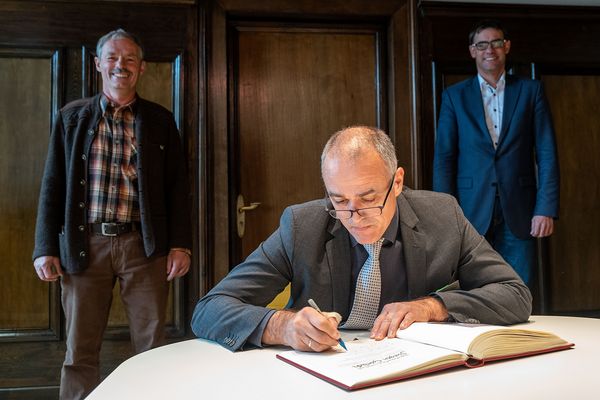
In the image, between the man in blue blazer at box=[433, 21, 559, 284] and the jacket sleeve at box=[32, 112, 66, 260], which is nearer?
the jacket sleeve at box=[32, 112, 66, 260]

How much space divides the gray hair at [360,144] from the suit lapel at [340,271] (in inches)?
8.8

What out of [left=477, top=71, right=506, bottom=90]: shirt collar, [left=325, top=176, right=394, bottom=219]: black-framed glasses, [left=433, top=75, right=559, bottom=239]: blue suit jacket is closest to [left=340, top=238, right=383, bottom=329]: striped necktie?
[left=325, top=176, right=394, bottom=219]: black-framed glasses

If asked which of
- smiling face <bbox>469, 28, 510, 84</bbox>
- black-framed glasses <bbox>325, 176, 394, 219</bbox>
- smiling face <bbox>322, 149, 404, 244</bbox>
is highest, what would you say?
smiling face <bbox>469, 28, 510, 84</bbox>

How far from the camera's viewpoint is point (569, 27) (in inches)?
126

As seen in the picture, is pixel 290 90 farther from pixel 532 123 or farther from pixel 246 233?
pixel 532 123

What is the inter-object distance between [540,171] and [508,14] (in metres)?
1.10

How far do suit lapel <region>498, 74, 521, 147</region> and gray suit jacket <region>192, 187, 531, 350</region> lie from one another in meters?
1.31

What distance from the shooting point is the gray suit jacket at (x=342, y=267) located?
1.34 meters

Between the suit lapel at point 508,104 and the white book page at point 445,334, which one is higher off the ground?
the suit lapel at point 508,104

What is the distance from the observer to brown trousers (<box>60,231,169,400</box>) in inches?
87.0

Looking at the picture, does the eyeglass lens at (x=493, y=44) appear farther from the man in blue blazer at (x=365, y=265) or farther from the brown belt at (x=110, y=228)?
the brown belt at (x=110, y=228)

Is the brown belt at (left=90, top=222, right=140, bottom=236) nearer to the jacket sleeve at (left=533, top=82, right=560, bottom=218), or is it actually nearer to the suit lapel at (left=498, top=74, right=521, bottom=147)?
the suit lapel at (left=498, top=74, right=521, bottom=147)

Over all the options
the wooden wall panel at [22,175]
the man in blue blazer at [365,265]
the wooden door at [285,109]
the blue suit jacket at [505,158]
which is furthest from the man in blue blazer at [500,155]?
the wooden wall panel at [22,175]

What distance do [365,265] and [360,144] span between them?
33 cm
